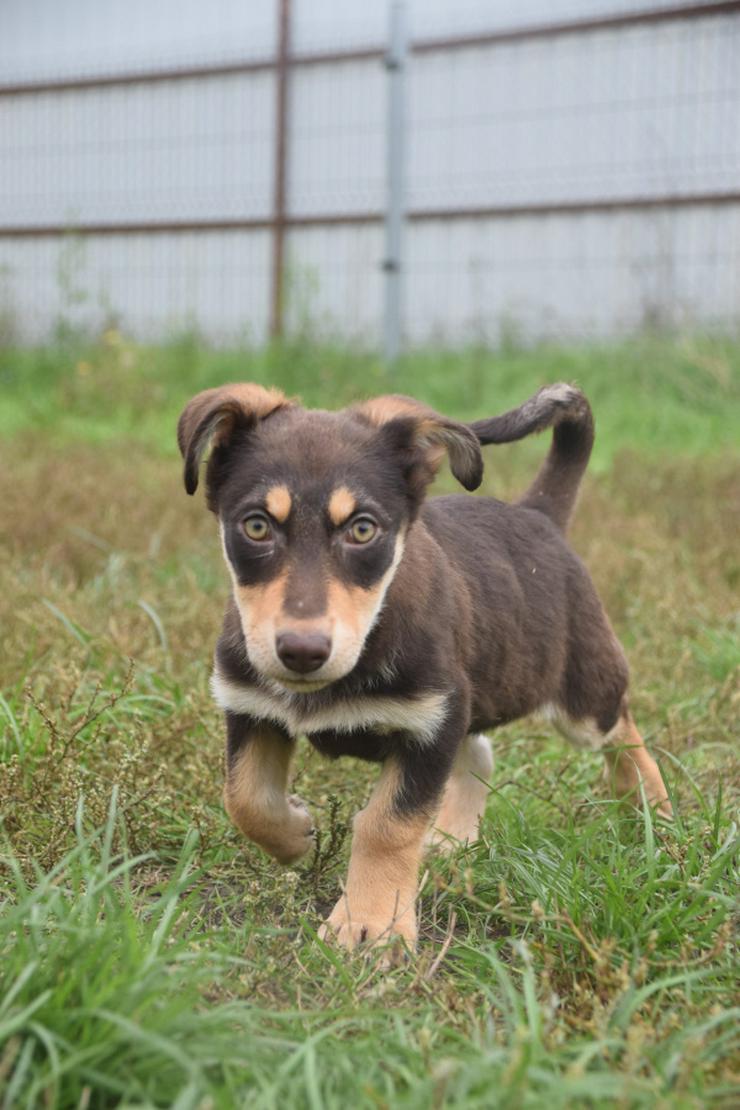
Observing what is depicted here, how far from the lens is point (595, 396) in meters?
9.89

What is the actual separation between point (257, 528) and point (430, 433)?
1.61 ft

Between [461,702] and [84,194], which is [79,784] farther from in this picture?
[84,194]

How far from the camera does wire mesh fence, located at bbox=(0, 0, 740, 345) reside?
33.6 feet

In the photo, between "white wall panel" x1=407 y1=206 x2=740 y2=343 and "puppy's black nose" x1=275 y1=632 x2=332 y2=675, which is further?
"white wall panel" x1=407 y1=206 x2=740 y2=343

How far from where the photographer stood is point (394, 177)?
1043 cm

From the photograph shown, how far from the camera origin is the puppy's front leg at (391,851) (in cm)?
Result: 264

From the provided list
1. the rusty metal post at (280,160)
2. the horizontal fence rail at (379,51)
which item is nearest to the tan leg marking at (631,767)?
the horizontal fence rail at (379,51)

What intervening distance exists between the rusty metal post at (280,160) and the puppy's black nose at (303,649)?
9.27 metres

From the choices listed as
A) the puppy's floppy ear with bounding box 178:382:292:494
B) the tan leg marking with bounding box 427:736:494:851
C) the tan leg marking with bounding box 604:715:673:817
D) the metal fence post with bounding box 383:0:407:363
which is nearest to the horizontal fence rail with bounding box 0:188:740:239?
the metal fence post with bounding box 383:0:407:363

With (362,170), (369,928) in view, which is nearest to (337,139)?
(362,170)

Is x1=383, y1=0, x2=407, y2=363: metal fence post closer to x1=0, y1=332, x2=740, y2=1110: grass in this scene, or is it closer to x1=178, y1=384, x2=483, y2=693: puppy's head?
x1=0, y1=332, x2=740, y2=1110: grass

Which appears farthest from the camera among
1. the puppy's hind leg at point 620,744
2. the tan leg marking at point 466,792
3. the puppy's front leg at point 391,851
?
the puppy's hind leg at point 620,744

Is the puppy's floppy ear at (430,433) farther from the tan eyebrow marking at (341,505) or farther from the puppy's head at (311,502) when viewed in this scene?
the tan eyebrow marking at (341,505)

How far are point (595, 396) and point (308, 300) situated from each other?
2462 mm
